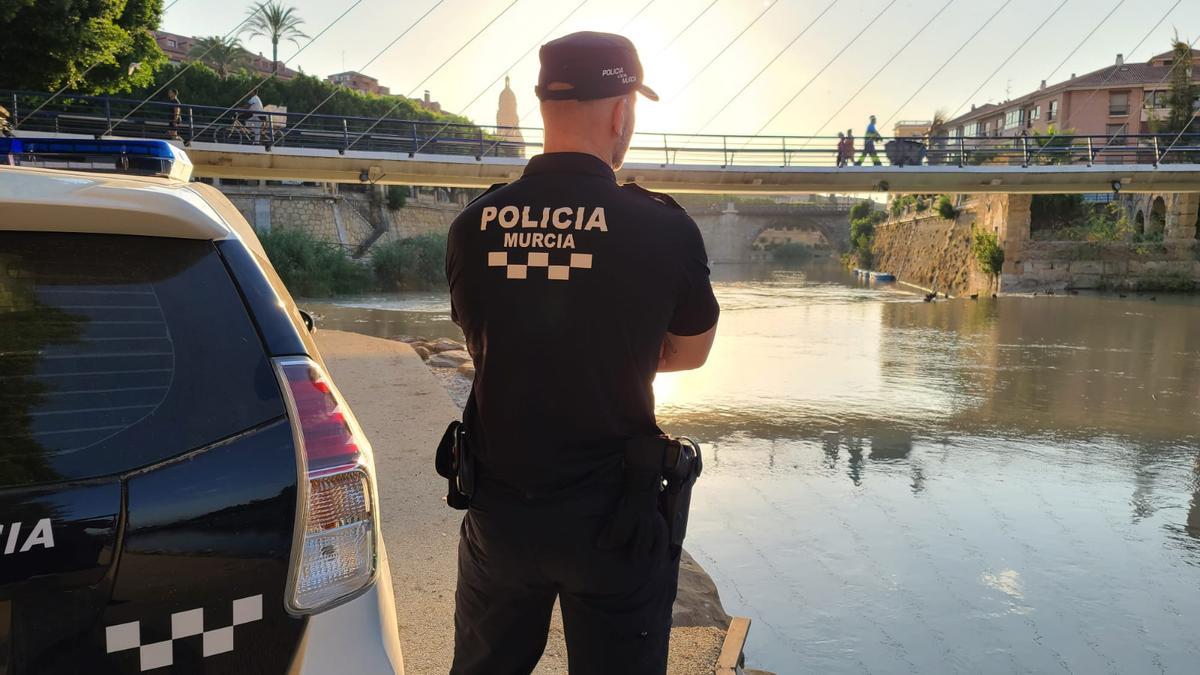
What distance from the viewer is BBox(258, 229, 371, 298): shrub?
34219 millimetres

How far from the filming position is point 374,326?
2228cm

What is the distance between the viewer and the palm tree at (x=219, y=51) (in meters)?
59.3

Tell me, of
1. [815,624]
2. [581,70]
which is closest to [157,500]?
[581,70]

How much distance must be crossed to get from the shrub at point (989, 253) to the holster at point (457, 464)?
135ft

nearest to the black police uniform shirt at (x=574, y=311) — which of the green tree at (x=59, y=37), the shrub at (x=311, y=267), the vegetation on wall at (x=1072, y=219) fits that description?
the green tree at (x=59, y=37)

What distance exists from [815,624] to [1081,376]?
11.8m

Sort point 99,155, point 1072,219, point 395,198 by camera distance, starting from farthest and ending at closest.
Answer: point 395,198, point 1072,219, point 99,155

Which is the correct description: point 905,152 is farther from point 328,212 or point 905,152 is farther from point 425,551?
point 425,551

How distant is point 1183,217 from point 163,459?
1758 inches

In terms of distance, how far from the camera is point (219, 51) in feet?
197

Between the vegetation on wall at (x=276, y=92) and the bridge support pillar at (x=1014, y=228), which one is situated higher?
the vegetation on wall at (x=276, y=92)

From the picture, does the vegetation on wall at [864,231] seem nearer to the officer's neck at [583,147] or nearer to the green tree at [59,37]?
the green tree at [59,37]

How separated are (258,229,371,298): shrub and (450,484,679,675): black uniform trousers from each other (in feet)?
110

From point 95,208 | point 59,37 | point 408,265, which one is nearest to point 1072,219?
point 408,265
